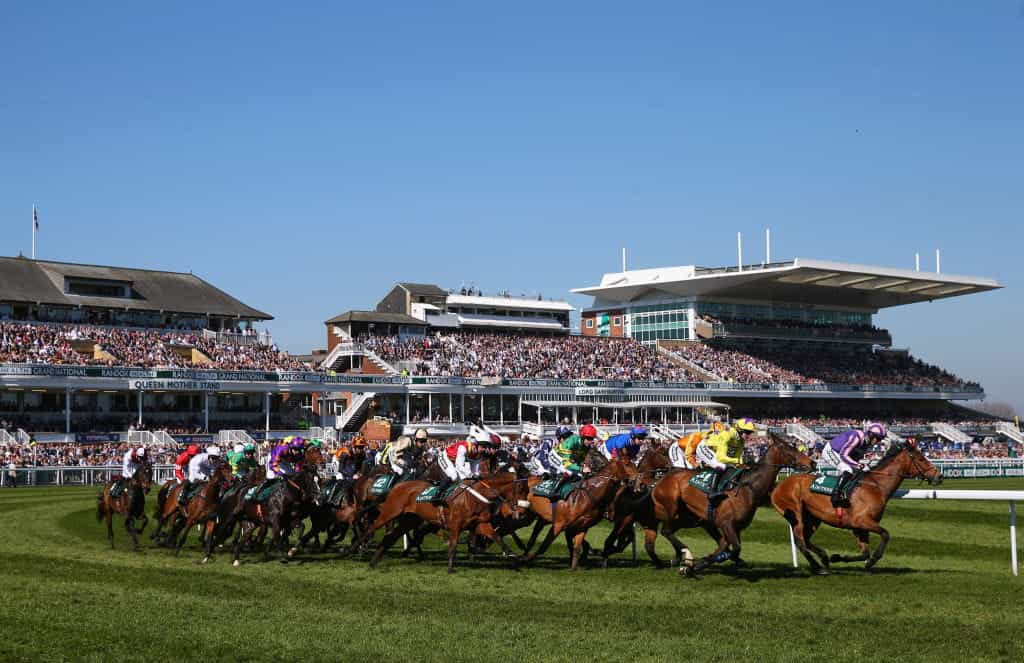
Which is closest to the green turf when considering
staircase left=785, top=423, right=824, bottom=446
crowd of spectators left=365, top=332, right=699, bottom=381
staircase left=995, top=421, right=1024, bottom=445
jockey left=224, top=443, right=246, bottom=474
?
jockey left=224, top=443, right=246, bottom=474

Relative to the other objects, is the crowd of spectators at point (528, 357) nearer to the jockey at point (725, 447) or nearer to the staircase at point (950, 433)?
the staircase at point (950, 433)

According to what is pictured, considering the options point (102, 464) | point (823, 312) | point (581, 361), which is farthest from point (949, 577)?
point (823, 312)

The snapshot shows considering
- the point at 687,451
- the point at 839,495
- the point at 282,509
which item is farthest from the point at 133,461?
the point at 839,495

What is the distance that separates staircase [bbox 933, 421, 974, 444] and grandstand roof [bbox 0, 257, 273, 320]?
3943 centimetres

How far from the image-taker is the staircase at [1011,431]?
66562 millimetres

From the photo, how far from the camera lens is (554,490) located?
1614cm

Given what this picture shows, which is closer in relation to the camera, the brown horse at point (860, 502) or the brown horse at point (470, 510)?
the brown horse at point (860, 502)

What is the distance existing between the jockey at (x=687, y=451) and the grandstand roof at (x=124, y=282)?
149 ft

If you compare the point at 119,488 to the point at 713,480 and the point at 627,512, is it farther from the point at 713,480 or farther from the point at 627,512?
the point at 713,480

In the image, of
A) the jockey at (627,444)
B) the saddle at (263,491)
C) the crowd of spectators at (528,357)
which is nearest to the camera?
the jockey at (627,444)

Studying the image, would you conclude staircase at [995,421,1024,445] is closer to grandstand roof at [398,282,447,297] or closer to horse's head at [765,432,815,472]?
grandstand roof at [398,282,447,297]

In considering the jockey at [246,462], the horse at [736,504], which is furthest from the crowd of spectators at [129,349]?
the horse at [736,504]

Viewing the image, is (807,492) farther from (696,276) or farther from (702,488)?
(696,276)

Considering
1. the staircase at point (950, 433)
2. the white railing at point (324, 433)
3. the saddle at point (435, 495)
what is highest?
the saddle at point (435, 495)
